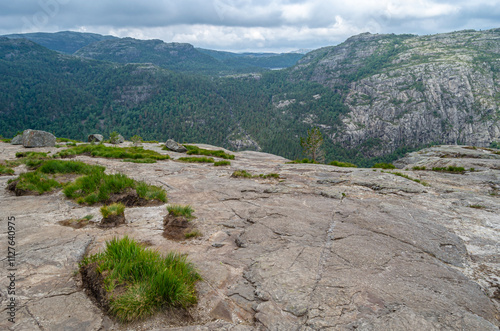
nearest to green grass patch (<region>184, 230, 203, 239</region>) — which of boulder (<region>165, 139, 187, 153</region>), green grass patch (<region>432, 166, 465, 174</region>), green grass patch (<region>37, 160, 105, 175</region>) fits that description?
green grass patch (<region>37, 160, 105, 175</region>)

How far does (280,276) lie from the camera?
18.8 feet

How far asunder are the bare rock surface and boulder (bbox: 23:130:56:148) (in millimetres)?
22452

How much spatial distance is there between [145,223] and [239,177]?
351 inches

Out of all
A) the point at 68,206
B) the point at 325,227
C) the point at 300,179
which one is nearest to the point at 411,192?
the point at 300,179

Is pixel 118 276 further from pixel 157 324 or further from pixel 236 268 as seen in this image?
→ pixel 236 268

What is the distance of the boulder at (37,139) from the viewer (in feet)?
90.8

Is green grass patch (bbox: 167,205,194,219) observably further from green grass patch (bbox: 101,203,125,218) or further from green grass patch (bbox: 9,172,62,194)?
green grass patch (bbox: 9,172,62,194)

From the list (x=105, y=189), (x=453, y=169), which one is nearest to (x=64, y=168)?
(x=105, y=189)

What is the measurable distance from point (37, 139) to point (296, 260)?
34.1 m

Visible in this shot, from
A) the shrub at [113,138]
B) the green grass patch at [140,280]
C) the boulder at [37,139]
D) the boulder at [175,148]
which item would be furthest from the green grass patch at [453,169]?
the shrub at [113,138]

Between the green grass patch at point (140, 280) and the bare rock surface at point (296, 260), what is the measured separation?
0.75ft

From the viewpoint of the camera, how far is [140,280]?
4.68 m

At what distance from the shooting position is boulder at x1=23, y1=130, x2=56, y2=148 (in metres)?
27.7

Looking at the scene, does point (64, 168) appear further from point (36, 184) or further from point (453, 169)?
point (453, 169)
